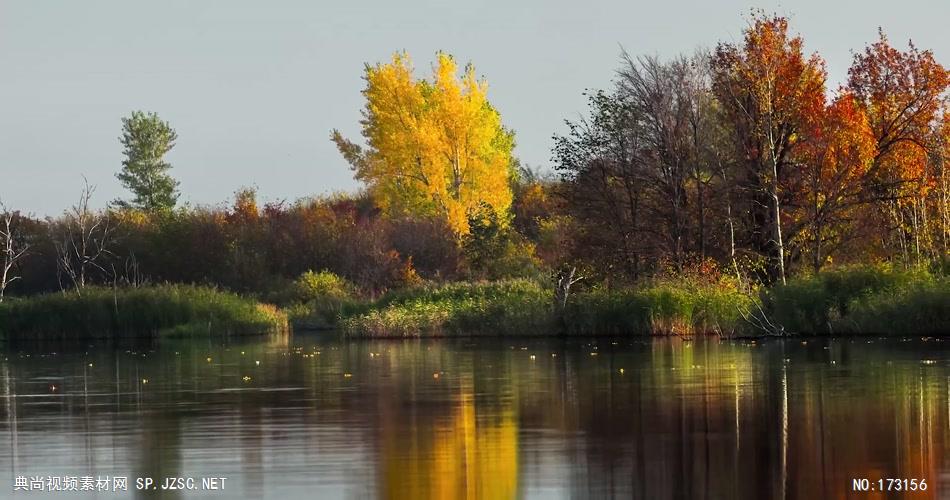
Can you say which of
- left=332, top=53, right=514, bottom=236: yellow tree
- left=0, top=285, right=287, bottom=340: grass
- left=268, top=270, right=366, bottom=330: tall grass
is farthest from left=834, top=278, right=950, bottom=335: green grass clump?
left=332, top=53, right=514, bottom=236: yellow tree

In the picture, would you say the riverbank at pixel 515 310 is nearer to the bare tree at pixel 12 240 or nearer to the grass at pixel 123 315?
the grass at pixel 123 315

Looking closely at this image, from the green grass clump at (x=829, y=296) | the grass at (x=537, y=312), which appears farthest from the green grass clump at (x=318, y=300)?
the green grass clump at (x=829, y=296)

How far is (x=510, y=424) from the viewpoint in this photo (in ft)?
59.9

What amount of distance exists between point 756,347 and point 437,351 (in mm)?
8472

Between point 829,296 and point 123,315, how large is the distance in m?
25.4

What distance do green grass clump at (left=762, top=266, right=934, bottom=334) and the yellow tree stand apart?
33.3 meters

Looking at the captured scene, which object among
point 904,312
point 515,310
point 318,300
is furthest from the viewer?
point 318,300

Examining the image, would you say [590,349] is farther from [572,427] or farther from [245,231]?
[245,231]

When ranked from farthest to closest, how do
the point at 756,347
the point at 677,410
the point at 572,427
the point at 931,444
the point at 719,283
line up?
the point at 719,283 → the point at 756,347 → the point at 677,410 → the point at 572,427 → the point at 931,444

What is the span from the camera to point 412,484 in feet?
43.4

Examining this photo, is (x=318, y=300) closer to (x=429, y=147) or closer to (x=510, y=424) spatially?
(x=429, y=147)

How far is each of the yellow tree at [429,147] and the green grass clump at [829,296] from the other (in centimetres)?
3331

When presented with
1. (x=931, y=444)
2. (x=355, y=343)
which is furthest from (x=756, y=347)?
(x=931, y=444)

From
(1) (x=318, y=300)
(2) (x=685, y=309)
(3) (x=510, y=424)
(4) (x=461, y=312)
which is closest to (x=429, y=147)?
(1) (x=318, y=300)
